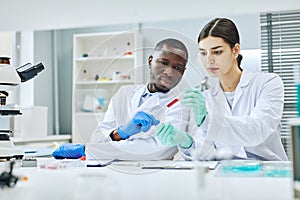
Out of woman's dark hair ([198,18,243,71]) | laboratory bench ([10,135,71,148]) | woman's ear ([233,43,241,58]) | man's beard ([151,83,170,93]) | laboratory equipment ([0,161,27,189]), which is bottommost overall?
laboratory bench ([10,135,71,148])

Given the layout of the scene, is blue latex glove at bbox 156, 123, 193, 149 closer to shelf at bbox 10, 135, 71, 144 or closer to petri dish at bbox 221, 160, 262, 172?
petri dish at bbox 221, 160, 262, 172

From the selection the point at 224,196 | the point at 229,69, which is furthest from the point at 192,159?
the point at 224,196

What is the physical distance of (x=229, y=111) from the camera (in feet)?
5.49

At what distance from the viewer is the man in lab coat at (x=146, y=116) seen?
1435mm

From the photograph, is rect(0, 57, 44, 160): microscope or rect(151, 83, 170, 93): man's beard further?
rect(151, 83, 170, 93): man's beard

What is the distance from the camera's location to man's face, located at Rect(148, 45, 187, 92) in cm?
140

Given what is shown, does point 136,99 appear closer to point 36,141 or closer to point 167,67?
point 167,67

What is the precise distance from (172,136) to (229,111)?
402mm

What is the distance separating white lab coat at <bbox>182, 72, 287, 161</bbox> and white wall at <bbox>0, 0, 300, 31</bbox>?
0.35m

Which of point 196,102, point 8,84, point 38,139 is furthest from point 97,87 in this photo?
point 38,139

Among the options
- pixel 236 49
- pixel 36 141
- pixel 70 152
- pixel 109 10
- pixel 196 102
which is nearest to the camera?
pixel 196 102

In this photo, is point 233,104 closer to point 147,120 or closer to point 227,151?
point 227,151

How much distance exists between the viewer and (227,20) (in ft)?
6.07

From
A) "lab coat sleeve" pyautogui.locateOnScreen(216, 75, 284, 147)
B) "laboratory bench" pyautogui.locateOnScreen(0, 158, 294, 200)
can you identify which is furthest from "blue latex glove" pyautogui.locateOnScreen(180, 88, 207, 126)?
"laboratory bench" pyautogui.locateOnScreen(0, 158, 294, 200)
